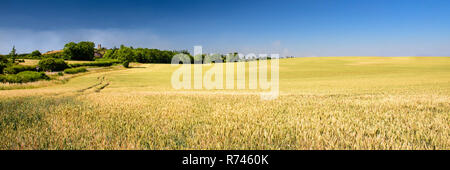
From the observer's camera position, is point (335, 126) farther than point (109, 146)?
Yes

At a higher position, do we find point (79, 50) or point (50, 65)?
point (79, 50)

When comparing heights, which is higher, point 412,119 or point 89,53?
point 89,53

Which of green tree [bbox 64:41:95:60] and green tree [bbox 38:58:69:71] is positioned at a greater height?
green tree [bbox 64:41:95:60]

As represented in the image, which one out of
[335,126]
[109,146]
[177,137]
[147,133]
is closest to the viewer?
[109,146]

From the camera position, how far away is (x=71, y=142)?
4445 mm

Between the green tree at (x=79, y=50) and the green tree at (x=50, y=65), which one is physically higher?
the green tree at (x=79, y=50)

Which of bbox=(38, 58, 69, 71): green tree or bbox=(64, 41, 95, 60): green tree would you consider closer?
bbox=(38, 58, 69, 71): green tree

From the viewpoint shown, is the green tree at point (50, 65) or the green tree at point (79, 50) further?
the green tree at point (79, 50)

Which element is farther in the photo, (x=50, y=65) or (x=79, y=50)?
(x=79, y=50)
